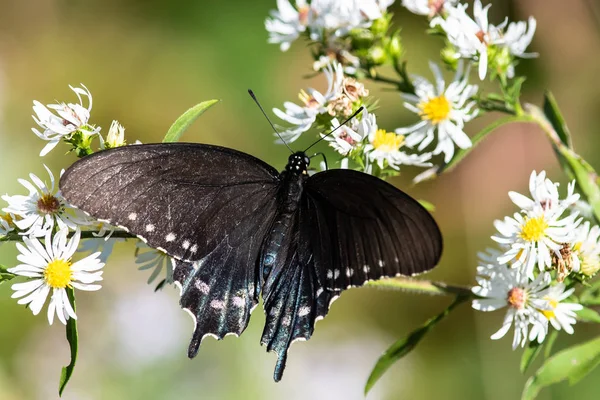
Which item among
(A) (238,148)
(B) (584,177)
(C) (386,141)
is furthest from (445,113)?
(A) (238,148)

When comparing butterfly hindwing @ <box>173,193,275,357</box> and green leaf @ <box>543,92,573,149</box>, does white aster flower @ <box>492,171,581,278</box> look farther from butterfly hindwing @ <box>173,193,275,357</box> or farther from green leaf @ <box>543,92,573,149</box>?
butterfly hindwing @ <box>173,193,275,357</box>

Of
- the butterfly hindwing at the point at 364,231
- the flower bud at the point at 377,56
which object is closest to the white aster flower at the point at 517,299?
the butterfly hindwing at the point at 364,231

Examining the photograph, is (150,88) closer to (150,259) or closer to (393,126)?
(393,126)

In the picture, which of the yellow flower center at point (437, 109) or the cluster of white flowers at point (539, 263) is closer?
the cluster of white flowers at point (539, 263)

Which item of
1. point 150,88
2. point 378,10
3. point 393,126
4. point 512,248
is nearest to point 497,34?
point 378,10

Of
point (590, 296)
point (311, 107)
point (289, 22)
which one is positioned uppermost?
point (289, 22)

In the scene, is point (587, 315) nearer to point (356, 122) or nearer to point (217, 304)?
point (356, 122)

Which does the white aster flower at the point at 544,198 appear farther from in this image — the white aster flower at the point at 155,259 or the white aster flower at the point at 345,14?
the white aster flower at the point at 155,259
